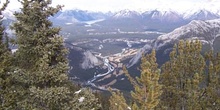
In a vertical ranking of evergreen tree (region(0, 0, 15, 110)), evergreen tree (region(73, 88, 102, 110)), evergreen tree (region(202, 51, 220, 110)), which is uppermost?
evergreen tree (region(0, 0, 15, 110))

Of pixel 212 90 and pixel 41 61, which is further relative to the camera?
pixel 212 90

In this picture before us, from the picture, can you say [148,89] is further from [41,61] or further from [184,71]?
[184,71]

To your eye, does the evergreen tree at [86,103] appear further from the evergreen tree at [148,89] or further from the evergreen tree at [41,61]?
the evergreen tree at [148,89]

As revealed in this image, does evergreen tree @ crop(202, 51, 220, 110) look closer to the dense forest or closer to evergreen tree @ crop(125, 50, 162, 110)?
the dense forest

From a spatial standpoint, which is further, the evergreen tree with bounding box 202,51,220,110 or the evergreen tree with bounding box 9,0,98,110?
the evergreen tree with bounding box 202,51,220,110

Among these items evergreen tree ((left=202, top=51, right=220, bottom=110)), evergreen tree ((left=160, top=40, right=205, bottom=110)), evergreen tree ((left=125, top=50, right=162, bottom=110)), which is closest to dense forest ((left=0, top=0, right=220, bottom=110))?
evergreen tree ((left=125, top=50, right=162, bottom=110))

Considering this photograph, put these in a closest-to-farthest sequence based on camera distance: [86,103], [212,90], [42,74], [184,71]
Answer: [42,74]
[86,103]
[212,90]
[184,71]

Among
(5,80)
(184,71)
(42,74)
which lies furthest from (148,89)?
(184,71)

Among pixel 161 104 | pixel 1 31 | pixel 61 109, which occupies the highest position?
pixel 1 31

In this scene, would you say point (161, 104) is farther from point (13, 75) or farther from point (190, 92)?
point (13, 75)

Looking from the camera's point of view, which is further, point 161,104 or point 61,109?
point 161,104

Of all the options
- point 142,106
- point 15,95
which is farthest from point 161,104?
point 15,95
